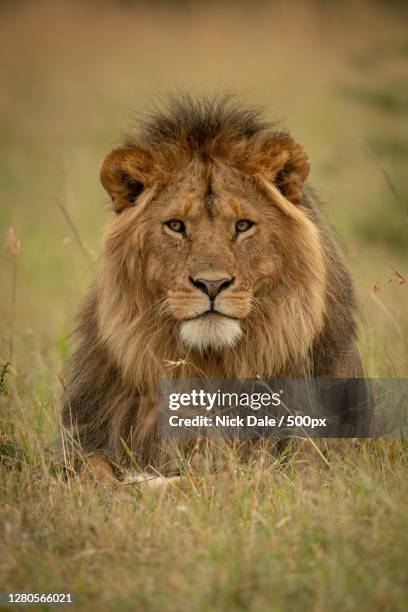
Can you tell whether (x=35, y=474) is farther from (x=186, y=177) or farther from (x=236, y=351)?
(x=186, y=177)

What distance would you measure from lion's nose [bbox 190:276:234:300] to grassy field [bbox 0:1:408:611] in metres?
0.77

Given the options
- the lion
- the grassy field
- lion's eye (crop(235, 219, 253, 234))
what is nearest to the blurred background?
the grassy field

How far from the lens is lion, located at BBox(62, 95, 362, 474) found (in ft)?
16.1

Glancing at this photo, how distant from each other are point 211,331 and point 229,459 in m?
0.60

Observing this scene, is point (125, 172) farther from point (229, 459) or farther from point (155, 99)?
point (155, 99)

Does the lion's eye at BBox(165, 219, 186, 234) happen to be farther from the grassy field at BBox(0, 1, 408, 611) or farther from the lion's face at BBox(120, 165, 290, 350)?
the grassy field at BBox(0, 1, 408, 611)

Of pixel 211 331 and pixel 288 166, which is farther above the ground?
pixel 288 166

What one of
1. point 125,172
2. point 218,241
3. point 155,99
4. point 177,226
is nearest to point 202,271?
point 218,241

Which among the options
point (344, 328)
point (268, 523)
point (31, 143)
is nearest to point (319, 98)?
point (31, 143)

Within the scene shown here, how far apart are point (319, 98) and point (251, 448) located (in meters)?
16.5

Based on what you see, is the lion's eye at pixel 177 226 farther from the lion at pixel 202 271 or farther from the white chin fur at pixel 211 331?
the white chin fur at pixel 211 331

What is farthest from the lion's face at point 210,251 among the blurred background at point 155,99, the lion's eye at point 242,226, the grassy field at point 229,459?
the blurred background at point 155,99

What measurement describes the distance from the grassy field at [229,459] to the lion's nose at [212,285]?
0.77 m

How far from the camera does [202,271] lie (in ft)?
15.7
